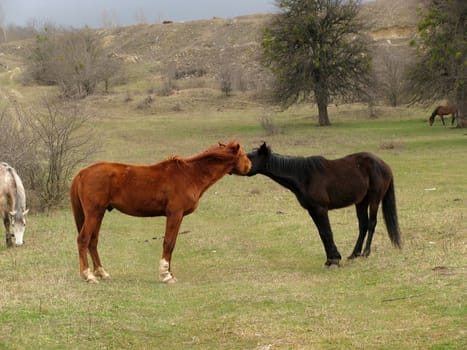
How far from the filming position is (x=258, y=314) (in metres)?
7.94

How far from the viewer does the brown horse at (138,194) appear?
10.5 m

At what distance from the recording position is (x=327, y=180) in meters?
11.7

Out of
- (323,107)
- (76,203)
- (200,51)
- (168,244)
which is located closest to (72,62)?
(323,107)

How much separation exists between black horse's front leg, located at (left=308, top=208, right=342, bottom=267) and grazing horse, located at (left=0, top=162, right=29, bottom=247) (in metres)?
6.38

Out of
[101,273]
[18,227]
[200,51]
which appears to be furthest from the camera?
[200,51]

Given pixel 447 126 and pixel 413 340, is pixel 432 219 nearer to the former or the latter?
pixel 413 340

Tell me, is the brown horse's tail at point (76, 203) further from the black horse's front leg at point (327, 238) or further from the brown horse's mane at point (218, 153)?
the black horse's front leg at point (327, 238)

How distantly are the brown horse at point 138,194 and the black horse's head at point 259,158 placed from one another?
0.85 m

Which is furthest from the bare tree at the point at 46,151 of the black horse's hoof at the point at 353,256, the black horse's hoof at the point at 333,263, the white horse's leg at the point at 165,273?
the black horse's hoof at the point at 333,263

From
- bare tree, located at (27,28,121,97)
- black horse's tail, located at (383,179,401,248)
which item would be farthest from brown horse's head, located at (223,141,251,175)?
bare tree, located at (27,28,121,97)

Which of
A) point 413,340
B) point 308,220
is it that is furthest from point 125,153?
point 413,340

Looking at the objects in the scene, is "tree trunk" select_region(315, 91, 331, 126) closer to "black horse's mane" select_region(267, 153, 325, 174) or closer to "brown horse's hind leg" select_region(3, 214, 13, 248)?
"brown horse's hind leg" select_region(3, 214, 13, 248)

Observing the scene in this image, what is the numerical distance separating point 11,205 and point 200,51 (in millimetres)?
85164

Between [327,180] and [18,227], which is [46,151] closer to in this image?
[18,227]
